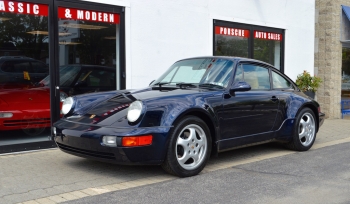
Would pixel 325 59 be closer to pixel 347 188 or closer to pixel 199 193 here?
pixel 347 188

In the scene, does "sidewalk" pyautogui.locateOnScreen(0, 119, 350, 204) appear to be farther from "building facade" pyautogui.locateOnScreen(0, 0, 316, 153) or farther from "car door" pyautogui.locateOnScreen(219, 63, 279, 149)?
"building facade" pyautogui.locateOnScreen(0, 0, 316, 153)

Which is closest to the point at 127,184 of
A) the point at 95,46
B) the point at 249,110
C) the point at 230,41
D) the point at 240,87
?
the point at 240,87

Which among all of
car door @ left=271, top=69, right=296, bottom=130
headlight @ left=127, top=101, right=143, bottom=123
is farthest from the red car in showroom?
car door @ left=271, top=69, right=296, bottom=130

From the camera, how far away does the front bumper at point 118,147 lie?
4.75m

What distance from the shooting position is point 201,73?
241 inches

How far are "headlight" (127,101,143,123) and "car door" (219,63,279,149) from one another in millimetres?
1228

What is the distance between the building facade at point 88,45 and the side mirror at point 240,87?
9.91 feet

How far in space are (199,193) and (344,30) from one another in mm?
10670

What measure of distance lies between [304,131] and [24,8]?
4987mm

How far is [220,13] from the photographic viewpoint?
1020cm

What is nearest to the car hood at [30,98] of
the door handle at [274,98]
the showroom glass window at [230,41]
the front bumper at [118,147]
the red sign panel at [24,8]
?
the red sign panel at [24,8]

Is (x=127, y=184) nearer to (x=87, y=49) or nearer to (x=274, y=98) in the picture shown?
(x=274, y=98)

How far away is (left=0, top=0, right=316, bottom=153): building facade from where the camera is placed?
6.97 metres

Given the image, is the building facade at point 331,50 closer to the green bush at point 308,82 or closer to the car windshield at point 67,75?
the green bush at point 308,82
